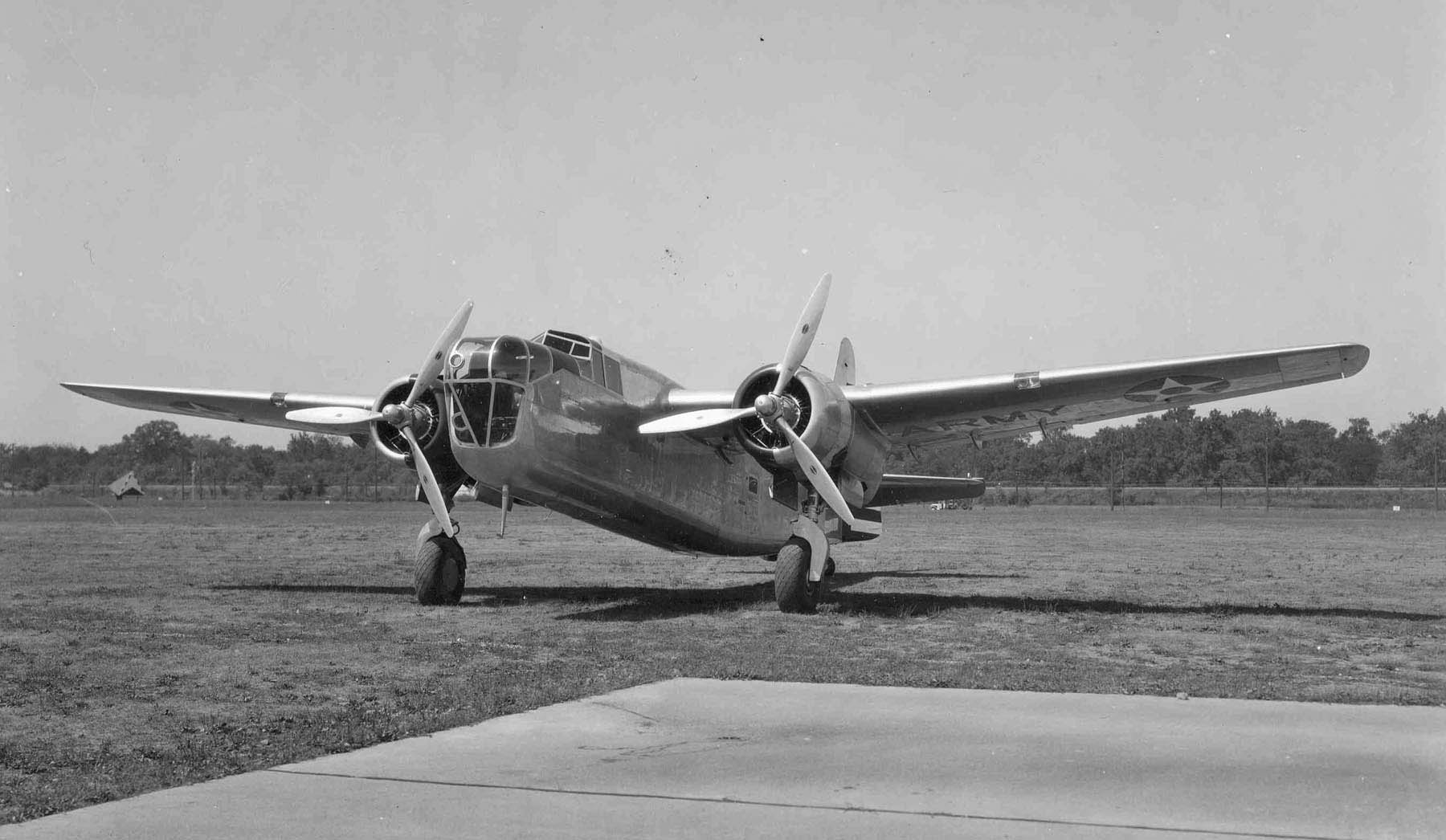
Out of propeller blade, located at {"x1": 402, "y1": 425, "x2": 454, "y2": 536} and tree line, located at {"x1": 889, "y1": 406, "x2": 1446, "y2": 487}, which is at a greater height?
tree line, located at {"x1": 889, "y1": 406, "x2": 1446, "y2": 487}

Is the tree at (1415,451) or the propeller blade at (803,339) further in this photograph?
the tree at (1415,451)

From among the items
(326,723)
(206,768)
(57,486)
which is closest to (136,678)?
(326,723)

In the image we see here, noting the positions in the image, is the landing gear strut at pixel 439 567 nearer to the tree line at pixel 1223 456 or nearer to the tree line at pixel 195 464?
the tree line at pixel 1223 456

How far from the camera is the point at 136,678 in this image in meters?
9.27

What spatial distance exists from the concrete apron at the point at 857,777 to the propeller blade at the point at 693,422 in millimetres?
7381

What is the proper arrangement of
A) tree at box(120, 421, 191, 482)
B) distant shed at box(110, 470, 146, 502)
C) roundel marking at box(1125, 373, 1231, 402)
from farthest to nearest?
tree at box(120, 421, 191, 482) → distant shed at box(110, 470, 146, 502) → roundel marking at box(1125, 373, 1231, 402)

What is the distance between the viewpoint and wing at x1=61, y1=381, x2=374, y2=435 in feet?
63.6

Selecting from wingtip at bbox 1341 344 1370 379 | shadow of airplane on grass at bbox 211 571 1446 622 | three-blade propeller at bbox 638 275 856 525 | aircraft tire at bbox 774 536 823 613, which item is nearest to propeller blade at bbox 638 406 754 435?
three-blade propeller at bbox 638 275 856 525

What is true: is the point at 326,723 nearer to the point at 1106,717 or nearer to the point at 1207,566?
the point at 1106,717

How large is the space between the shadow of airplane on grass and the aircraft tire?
2.08ft

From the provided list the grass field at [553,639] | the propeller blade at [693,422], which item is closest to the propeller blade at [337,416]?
the grass field at [553,639]

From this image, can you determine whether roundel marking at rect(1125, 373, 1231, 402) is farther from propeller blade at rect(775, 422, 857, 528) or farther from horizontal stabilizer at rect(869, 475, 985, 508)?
→ horizontal stabilizer at rect(869, 475, 985, 508)

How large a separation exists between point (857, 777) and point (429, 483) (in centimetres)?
1067

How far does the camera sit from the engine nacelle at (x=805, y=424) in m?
15.5
